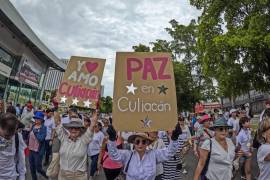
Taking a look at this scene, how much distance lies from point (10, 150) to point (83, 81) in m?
2.24

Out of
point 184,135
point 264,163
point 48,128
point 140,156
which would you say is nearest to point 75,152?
point 140,156

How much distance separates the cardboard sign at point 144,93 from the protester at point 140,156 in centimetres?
12

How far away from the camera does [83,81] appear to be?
6199mm

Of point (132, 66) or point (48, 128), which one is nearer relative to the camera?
point (132, 66)

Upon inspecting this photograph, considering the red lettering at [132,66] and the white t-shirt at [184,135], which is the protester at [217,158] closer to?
the white t-shirt at [184,135]

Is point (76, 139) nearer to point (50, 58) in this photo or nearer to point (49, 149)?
point (49, 149)

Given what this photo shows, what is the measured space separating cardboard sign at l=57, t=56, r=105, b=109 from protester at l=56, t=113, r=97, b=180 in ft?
2.92

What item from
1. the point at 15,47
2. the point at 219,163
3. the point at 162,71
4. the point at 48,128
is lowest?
the point at 219,163

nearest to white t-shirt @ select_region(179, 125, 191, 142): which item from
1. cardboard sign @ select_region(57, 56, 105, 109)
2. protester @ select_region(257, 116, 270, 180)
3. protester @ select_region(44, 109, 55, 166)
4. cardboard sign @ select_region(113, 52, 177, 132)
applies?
cardboard sign @ select_region(113, 52, 177, 132)

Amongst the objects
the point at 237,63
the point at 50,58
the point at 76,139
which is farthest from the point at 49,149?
the point at 50,58

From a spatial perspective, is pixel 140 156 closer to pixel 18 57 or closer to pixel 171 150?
pixel 171 150

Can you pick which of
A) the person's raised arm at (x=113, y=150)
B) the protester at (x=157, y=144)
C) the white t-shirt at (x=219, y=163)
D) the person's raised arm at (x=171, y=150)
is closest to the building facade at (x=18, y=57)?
the protester at (x=157, y=144)

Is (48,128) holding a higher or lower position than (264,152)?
higher

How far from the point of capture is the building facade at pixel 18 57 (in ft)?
100
